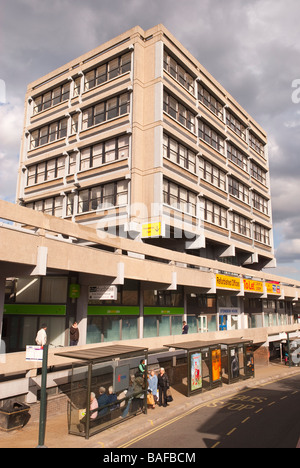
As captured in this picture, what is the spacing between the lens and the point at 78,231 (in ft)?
58.7

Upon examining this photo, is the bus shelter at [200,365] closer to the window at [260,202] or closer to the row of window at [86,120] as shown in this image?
the row of window at [86,120]

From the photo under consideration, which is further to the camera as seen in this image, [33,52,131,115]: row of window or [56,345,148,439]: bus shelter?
[33,52,131,115]: row of window

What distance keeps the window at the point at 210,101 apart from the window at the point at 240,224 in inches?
448

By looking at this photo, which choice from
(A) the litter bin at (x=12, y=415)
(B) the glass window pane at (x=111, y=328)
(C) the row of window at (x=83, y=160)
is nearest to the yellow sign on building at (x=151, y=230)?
(C) the row of window at (x=83, y=160)

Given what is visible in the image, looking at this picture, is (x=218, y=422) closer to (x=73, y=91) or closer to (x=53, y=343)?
(x=53, y=343)

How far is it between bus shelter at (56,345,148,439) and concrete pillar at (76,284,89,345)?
2.19m

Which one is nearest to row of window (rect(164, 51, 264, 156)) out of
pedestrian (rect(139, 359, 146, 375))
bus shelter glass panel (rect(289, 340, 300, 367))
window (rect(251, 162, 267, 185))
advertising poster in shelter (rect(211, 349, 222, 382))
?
window (rect(251, 162, 267, 185))

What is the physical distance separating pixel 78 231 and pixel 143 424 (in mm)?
9091

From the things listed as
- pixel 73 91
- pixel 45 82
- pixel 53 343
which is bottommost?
pixel 53 343

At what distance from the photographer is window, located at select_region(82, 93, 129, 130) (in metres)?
30.6

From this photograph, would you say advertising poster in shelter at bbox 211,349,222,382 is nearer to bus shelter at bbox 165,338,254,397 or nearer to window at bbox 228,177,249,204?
bus shelter at bbox 165,338,254,397

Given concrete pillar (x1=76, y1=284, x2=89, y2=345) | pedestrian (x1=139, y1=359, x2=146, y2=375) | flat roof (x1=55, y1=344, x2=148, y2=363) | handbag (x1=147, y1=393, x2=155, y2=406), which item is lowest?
handbag (x1=147, y1=393, x2=155, y2=406)

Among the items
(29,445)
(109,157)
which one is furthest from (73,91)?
(29,445)

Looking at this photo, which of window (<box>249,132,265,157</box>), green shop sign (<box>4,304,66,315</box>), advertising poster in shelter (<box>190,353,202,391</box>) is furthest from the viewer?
window (<box>249,132,265,157</box>)
